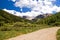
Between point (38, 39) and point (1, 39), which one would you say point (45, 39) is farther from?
point (1, 39)

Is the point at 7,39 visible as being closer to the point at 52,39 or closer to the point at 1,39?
the point at 1,39

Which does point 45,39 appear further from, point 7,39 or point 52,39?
point 7,39

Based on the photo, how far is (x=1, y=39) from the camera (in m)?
27.6

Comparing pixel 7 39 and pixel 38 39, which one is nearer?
pixel 38 39

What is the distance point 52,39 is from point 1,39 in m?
7.16

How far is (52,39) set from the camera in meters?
25.3

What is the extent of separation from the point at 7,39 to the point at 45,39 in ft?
19.2

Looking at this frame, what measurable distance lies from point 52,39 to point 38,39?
6.29 ft

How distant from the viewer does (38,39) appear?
→ 85.8 ft

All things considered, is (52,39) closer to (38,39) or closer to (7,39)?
(38,39)

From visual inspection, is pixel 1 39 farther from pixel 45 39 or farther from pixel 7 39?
pixel 45 39

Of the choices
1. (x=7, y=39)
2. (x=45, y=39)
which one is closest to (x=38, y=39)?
(x=45, y=39)

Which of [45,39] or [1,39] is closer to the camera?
[45,39]

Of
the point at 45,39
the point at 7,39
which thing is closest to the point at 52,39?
the point at 45,39
